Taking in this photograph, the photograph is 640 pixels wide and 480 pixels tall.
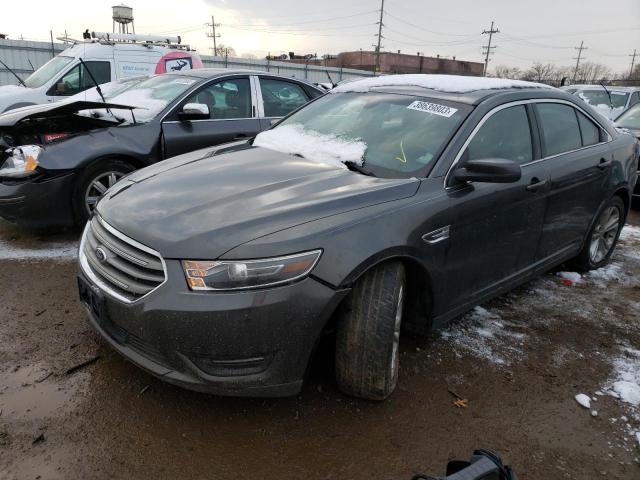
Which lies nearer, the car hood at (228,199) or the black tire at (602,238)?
the car hood at (228,199)

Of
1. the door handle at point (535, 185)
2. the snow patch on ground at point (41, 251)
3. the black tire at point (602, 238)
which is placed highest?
the door handle at point (535, 185)

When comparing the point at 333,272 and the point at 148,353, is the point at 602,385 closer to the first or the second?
the point at 333,272

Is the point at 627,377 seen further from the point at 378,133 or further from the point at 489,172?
the point at 378,133

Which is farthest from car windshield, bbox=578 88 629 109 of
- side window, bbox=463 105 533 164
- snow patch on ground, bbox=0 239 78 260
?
snow patch on ground, bbox=0 239 78 260

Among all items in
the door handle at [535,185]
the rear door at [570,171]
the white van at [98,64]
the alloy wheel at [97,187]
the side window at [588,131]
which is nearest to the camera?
the door handle at [535,185]

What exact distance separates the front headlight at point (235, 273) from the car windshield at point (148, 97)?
3.39 m

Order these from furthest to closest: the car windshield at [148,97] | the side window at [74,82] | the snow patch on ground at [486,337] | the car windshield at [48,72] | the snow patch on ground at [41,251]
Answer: the car windshield at [48,72] → the side window at [74,82] → the car windshield at [148,97] → the snow patch on ground at [41,251] → the snow patch on ground at [486,337]

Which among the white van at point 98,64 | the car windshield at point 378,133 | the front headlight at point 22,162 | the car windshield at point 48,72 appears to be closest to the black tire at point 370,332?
the car windshield at point 378,133

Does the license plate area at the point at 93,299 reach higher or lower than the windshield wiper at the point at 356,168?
lower

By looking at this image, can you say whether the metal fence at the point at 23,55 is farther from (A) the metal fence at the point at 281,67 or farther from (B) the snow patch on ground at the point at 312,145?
(B) the snow patch on ground at the point at 312,145

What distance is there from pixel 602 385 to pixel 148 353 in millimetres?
2548

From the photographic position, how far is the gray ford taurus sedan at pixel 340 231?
2.08 meters

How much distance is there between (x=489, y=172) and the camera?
2629 mm

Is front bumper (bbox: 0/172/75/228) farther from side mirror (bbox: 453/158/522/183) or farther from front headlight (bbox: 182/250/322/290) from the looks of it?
side mirror (bbox: 453/158/522/183)
